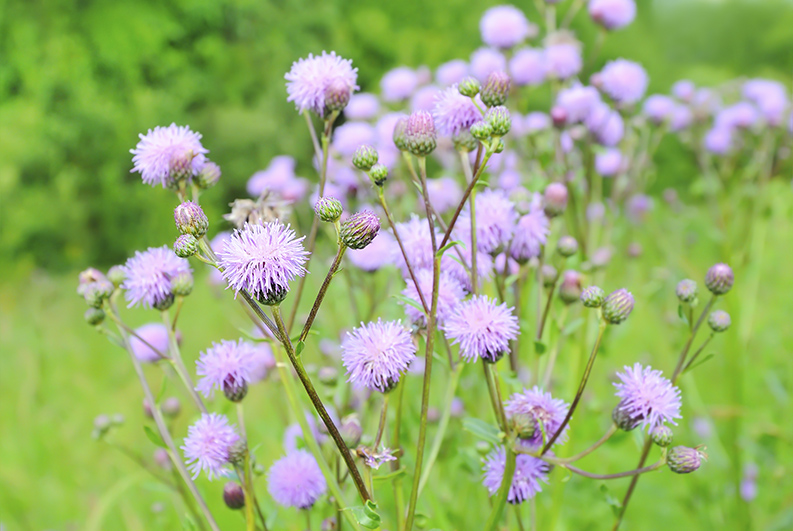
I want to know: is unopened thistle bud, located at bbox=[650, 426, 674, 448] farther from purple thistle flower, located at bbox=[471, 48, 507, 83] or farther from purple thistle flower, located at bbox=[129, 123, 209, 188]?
purple thistle flower, located at bbox=[471, 48, 507, 83]

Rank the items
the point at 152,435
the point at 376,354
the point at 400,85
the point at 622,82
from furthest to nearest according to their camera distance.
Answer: the point at 400,85 < the point at 622,82 < the point at 152,435 < the point at 376,354

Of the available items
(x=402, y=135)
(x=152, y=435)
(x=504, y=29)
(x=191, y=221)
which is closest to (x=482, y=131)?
(x=402, y=135)

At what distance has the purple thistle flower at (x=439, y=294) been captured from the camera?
780 mm

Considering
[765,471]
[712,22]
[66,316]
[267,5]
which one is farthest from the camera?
[712,22]

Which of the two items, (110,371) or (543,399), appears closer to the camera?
(543,399)

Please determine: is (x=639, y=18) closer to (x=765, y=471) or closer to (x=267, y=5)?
(x=267, y=5)

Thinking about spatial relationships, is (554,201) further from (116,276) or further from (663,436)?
(116,276)

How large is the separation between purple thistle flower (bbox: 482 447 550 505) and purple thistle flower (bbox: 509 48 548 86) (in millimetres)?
1093

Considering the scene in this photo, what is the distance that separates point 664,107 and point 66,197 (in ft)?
17.3

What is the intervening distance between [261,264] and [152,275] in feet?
1.03

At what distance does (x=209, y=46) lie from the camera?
254 inches

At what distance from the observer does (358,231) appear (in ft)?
1.95

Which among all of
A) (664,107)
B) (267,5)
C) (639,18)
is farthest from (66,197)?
(639,18)

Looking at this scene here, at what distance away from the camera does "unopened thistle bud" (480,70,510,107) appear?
0.79m
